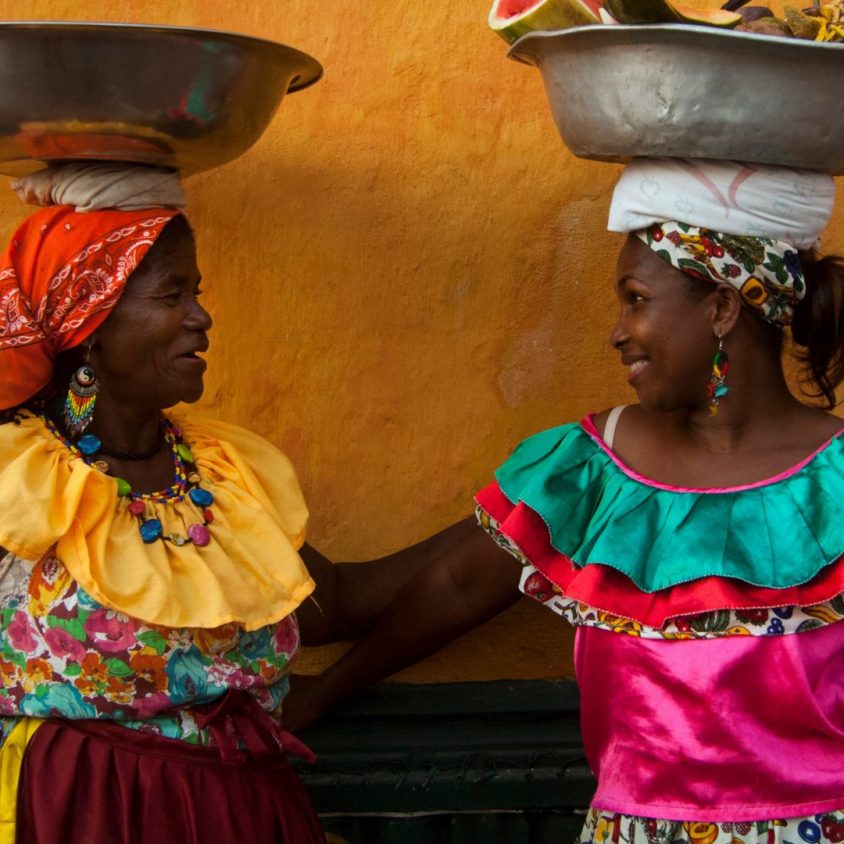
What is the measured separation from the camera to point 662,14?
2.33 meters

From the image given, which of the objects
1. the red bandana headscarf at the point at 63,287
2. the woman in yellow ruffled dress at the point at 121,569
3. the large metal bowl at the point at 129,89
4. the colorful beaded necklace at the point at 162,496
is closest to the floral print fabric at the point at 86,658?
the woman in yellow ruffled dress at the point at 121,569

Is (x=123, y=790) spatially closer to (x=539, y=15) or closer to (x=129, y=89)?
(x=129, y=89)

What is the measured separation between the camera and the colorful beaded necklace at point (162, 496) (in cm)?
264

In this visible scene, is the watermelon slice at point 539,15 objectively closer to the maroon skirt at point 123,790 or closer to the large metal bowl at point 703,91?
the large metal bowl at point 703,91

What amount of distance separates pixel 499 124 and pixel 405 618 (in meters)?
1.17

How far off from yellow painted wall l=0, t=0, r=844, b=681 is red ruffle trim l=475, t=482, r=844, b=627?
0.58 meters

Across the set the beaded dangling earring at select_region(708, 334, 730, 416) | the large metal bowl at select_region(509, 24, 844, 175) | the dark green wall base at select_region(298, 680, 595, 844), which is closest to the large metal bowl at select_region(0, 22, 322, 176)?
the large metal bowl at select_region(509, 24, 844, 175)

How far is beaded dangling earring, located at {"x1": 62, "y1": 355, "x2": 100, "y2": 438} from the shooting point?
8.65ft

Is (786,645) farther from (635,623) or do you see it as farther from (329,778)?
(329,778)

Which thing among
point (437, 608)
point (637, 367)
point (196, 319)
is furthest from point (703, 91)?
point (437, 608)

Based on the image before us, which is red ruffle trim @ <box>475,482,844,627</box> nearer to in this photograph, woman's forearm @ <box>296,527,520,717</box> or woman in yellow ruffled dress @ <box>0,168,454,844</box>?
woman's forearm @ <box>296,527,520,717</box>

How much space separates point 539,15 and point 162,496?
3.73 feet

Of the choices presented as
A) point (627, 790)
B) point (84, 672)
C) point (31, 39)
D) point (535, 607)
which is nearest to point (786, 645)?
point (627, 790)

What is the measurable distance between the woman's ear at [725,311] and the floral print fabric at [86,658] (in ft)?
3.55
